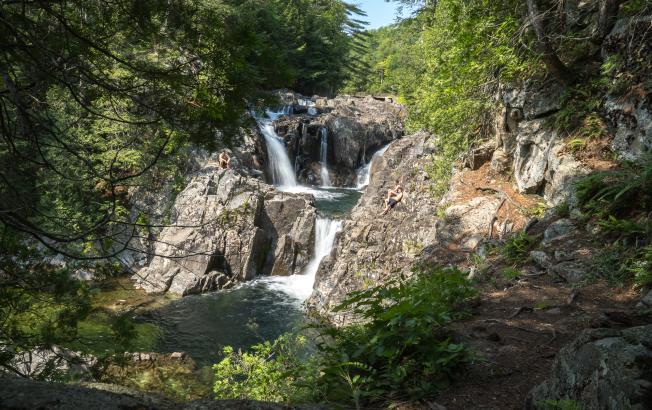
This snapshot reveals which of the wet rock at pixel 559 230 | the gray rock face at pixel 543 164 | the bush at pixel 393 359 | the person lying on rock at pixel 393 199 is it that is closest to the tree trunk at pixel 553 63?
the gray rock face at pixel 543 164

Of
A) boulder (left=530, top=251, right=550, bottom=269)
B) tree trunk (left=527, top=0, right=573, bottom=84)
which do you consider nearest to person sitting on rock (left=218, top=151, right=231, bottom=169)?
tree trunk (left=527, top=0, right=573, bottom=84)

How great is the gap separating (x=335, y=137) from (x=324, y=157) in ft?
5.38

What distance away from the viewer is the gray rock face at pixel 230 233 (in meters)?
14.4

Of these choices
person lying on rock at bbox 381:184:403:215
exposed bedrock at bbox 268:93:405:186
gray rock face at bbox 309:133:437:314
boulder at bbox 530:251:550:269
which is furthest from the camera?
exposed bedrock at bbox 268:93:405:186

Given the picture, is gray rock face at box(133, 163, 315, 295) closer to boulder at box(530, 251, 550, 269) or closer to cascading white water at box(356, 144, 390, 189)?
cascading white water at box(356, 144, 390, 189)

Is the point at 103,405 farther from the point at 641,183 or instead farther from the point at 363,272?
the point at 363,272

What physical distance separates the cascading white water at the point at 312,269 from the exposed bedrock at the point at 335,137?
31.3 feet

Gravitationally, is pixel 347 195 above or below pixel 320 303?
above

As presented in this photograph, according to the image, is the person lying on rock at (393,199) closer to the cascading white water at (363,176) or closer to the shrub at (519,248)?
the shrub at (519,248)

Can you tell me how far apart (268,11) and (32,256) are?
31023 millimetres

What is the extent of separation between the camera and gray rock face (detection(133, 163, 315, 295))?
14.4 meters

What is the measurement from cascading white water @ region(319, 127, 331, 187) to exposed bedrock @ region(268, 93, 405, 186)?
0.07m

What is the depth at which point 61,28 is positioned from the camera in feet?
10.6

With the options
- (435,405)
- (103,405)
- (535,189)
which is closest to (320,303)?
(535,189)
